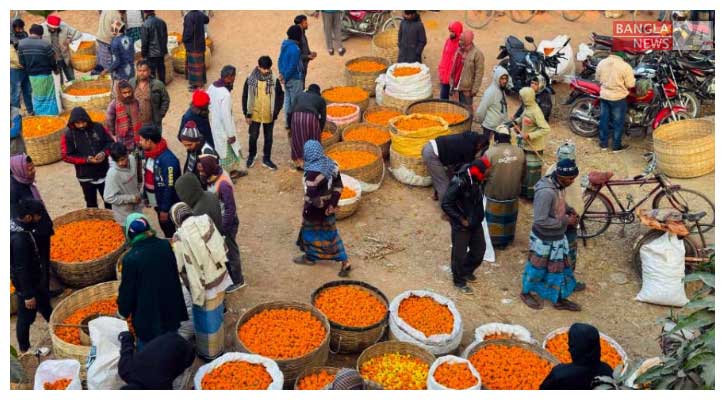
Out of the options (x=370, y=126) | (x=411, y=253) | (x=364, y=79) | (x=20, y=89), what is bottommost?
(x=411, y=253)

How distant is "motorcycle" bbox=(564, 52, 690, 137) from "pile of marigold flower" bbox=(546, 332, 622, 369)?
4814 mm

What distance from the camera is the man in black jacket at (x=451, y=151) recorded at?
7902mm

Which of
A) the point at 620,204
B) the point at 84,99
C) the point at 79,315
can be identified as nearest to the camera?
the point at 79,315

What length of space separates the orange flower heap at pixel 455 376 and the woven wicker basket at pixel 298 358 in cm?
91

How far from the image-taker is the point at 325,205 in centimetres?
704

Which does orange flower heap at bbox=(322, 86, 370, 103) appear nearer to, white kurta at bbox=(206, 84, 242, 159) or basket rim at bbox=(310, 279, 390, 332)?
white kurta at bbox=(206, 84, 242, 159)

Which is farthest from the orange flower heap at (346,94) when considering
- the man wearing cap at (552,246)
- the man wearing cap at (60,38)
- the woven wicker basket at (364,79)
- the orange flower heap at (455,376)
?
the orange flower heap at (455,376)

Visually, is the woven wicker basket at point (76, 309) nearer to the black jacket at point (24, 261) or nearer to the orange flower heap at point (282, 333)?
the black jacket at point (24, 261)

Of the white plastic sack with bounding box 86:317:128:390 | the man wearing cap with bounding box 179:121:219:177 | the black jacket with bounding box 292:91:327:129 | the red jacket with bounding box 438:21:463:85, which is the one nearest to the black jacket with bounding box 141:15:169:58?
the black jacket with bounding box 292:91:327:129

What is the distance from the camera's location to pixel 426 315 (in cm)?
642

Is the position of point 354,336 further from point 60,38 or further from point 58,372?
point 60,38

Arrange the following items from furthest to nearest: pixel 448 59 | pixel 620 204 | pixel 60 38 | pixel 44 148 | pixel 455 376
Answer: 1. pixel 60 38
2. pixel 448 59
3. pixel 44 148
4. pixel 620 204
5. pixel 455 376

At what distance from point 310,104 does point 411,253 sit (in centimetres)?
217

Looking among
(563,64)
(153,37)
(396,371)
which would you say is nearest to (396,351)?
(396,371)
